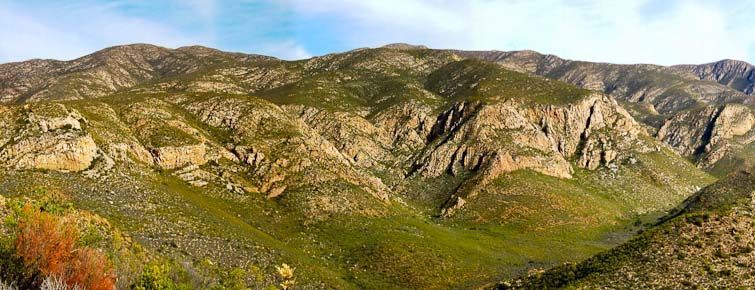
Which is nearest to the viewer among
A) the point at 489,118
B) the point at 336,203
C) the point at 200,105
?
the point at 336,203

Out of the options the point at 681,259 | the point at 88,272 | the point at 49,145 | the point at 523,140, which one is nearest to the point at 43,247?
the point at 88,272

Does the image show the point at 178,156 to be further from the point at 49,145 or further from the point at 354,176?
the point at 354,176

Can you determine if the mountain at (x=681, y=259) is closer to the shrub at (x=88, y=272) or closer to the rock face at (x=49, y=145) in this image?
the shrub at (x=88, y=272)

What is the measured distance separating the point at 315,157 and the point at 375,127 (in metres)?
52.8

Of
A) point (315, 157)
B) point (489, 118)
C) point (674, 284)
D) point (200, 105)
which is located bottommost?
point (674, 284)

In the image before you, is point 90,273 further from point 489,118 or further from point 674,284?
point 489,118

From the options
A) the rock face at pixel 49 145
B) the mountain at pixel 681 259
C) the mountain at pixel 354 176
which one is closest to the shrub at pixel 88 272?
the mountain at pixel 354 176

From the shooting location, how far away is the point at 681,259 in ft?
108

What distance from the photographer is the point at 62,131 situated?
75750 millimetres

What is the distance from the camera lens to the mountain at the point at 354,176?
67.6 meters

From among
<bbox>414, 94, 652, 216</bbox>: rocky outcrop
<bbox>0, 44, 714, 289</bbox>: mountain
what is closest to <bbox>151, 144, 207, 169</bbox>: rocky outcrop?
<bbox>0, 44, 714, 289</bbox>: mountain

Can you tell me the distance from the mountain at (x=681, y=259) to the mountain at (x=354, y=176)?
83.7 ft

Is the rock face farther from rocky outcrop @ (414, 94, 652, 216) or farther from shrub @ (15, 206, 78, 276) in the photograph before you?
rocky outcrop @ (414, 94, 652, 216)

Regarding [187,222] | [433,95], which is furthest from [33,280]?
[433,95]
